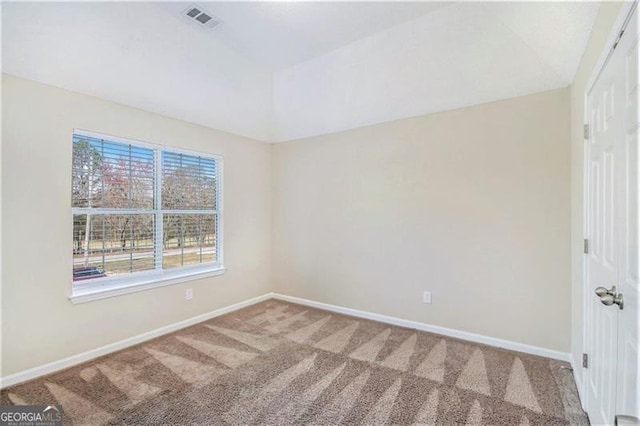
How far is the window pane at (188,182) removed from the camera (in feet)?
11.1

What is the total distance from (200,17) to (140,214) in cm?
196

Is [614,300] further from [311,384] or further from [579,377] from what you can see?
[311,384]

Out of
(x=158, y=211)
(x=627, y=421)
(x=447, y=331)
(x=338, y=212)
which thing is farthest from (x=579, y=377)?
(x=158, y=211)

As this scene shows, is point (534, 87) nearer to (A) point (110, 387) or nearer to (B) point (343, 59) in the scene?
(B) point (343, 59)

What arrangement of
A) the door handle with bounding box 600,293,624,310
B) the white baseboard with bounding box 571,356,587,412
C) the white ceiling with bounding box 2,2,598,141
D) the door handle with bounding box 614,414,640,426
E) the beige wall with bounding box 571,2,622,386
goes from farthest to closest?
the white ceiling with bounding box 2,2,598,141 → the white baseboard with bounding box 571,356,587,412 → the beige wall with bounding box 571,2,622,386 → the door handle with bounding box 600,293,624,310 → the door handle with bounding box 614,414,640,426

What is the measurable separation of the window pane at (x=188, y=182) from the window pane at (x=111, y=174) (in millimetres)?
182

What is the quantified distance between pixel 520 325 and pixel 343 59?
304 cm

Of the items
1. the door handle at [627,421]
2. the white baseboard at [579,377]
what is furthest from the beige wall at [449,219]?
the door handle at [627,421]

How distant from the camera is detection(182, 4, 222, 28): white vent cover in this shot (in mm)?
2369

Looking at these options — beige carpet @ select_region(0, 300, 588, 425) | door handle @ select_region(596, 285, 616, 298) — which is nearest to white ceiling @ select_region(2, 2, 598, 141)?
door handle @ select_region(596, 285, 616, 298)

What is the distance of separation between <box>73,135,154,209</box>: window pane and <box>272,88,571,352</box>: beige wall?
1.90 metres

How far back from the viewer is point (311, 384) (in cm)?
230

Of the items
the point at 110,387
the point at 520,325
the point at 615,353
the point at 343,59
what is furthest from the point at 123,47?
the point at 520,325

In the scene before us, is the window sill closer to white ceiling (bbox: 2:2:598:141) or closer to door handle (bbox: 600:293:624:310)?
white ceiling (bbox: 2:2:598:141)
